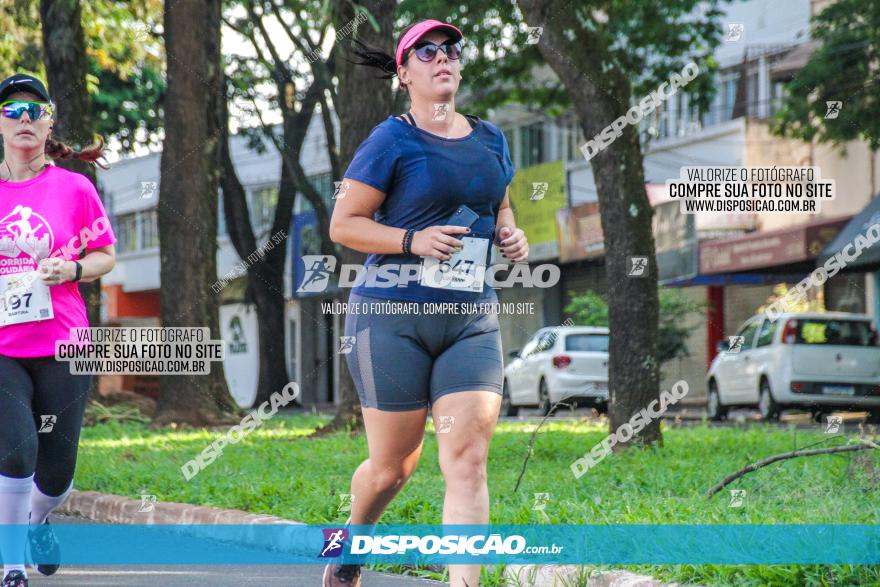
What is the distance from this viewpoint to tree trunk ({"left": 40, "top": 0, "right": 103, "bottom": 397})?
17.3 meters

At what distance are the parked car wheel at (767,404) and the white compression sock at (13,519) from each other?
16.3 meters

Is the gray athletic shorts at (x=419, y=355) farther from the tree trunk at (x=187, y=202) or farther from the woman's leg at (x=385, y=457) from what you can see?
the tree trunk at (x=187, y=202)

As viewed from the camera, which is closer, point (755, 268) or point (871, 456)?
point (871, 456)

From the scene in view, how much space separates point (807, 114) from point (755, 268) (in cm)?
681

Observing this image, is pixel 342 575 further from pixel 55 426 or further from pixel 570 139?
pixel 570 139

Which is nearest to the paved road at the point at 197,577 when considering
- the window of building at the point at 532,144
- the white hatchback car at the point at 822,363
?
the white hatchback car at the point at 822,363

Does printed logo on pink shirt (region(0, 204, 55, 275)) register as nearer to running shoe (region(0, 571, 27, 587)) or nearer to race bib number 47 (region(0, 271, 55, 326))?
race bib number 47 (region(0, 271, 55, 326))

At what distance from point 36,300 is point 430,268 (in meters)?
1.78

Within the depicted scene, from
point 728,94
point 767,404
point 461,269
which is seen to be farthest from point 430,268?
point 728,94

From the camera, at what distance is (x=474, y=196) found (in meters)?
4.78

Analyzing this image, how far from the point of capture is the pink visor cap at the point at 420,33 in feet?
15.7

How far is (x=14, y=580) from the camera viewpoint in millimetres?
5457

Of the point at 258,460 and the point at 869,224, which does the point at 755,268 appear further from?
the point at 258,460

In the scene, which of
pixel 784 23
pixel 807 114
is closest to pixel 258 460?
pixel 807 114
